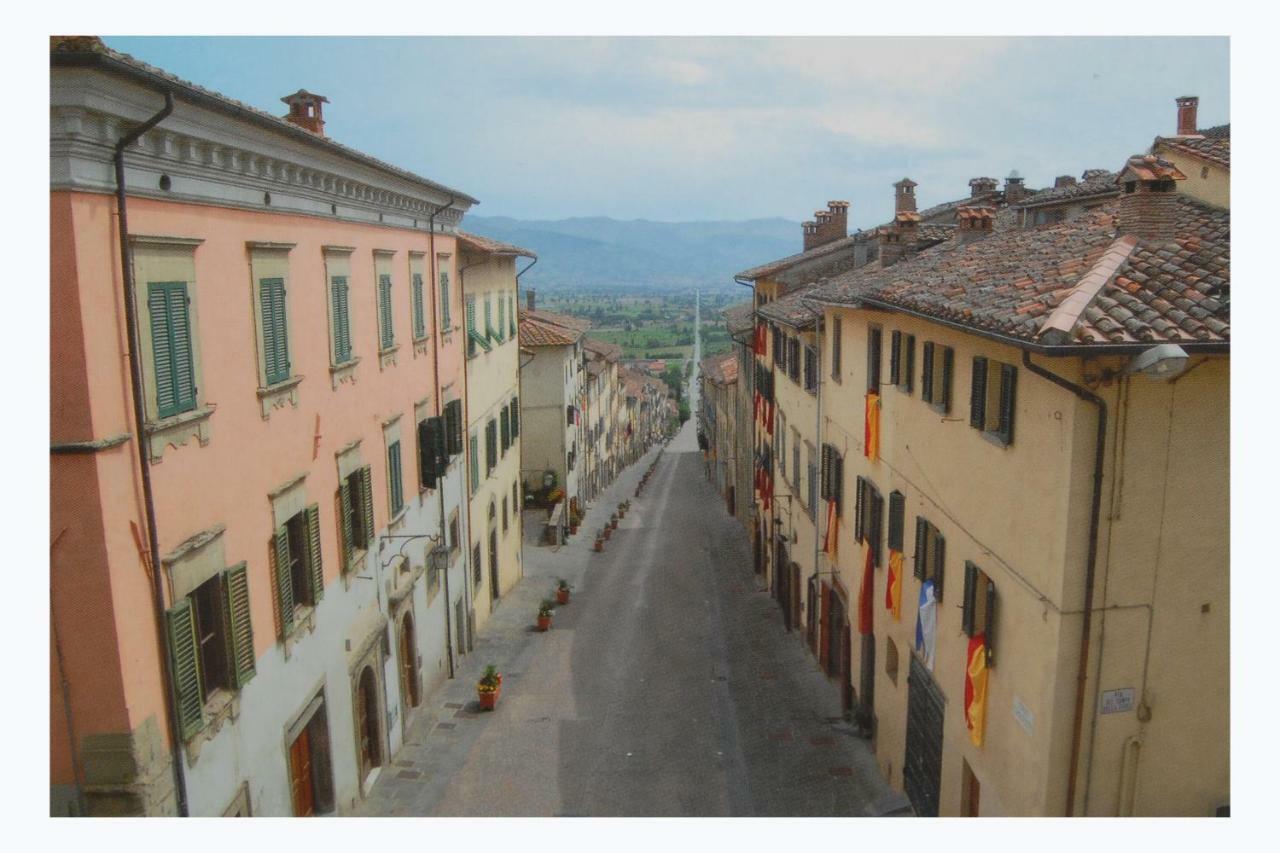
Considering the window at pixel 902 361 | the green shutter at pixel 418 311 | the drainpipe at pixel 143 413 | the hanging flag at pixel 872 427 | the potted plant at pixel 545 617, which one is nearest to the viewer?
the drainpipe at pixel 143 413

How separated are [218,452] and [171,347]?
1388 millimetres

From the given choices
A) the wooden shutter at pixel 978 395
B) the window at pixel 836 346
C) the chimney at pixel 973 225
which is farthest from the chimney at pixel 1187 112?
the wooden shutter at pixel 978 395

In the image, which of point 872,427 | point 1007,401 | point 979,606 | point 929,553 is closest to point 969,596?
point 979,606

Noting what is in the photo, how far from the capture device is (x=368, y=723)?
14773 millimetres

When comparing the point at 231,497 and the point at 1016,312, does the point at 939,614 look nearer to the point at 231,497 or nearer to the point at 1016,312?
the point at 1016,312

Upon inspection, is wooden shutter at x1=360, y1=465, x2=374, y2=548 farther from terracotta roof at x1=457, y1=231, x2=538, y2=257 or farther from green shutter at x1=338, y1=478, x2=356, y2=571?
terracotta roof at x1=457, y1=231, x2=538, y2=257

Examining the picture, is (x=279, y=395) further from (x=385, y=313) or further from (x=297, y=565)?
(x=385, y=313)

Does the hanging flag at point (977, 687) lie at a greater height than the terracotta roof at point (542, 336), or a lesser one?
lesser

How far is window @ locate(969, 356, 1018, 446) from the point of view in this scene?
10016 mm

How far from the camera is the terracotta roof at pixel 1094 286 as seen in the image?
8070 millimetres

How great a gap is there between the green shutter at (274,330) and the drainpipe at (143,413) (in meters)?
2.75

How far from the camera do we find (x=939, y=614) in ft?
40.8

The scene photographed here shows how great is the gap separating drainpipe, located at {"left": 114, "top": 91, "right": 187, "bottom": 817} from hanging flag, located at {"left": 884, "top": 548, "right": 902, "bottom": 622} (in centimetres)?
1006

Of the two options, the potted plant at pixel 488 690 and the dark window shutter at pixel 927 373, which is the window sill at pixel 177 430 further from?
the potted plant at pixel 488 690
